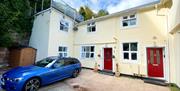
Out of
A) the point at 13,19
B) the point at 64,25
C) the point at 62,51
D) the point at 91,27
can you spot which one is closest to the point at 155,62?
the point at 91,27

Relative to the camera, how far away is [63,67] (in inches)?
319

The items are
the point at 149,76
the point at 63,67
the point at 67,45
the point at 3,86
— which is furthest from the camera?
the point at 67,45

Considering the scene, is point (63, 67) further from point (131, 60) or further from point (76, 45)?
point (76, 45)

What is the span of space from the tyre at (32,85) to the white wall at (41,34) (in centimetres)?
590

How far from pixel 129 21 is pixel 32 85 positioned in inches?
322

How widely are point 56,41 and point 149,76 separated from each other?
8.58m

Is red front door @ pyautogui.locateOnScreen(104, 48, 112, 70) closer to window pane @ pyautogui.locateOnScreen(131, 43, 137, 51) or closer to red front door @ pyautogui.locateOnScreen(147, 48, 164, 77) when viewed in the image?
window pane @ pyautogui.locateOnScreen(131, 43, 137, 51)

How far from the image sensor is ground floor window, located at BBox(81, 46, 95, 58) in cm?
1320

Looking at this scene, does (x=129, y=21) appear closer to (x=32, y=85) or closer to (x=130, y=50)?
(x=130, y=50)

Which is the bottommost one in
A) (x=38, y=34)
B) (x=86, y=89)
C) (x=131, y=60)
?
(x=86, y=89)

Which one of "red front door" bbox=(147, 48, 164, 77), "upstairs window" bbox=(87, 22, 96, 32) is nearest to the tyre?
"red front door" bbox=(147, 48, 164, 77)

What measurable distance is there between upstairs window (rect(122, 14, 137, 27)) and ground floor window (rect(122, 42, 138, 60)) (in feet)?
5.11

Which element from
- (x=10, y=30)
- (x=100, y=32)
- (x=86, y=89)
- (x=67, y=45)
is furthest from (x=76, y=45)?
(x=86, y=89)

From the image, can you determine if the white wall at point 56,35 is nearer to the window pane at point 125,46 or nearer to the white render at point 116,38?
the white render at point 116,38
